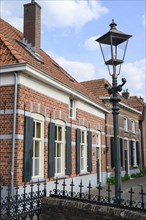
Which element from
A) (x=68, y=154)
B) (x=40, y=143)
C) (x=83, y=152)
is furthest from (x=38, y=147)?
(x=83, y=152)

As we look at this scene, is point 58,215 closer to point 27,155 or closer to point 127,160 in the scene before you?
point 27,155

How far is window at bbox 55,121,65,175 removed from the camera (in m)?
11.0

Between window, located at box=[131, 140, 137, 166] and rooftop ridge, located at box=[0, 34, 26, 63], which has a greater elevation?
rooftop ridge, located at box=[0, 34, 26, 63]

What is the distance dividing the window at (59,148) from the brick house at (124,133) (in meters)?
6.26

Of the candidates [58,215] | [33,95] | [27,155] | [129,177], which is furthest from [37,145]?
[129,177]

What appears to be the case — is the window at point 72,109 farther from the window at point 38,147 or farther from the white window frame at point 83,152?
the window at point 38,147

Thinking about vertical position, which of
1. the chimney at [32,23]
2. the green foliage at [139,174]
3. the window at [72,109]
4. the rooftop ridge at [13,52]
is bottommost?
the green foliage at [139,174]

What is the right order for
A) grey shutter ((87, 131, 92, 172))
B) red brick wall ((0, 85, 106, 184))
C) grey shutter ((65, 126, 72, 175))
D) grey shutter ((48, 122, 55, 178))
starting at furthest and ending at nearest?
grey shutter ((87, 131, 92, 172)), grey shutter ((65, 126, 72, 175)), grey shutter ((48, 122, 55, 178)), red brick wall ((0, 85, 106, 184))

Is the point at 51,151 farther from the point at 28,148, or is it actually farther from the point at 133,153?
the point at 133,153

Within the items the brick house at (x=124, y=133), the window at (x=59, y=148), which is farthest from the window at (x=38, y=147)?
the brick house at (x=124, y=133)

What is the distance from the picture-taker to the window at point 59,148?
36.0 feet

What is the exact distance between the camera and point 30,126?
886 centimetres

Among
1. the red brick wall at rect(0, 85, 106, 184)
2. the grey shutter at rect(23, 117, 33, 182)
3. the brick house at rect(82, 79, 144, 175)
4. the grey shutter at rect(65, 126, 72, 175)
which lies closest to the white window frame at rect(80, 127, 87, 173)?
the grey shutter at rect(65, 126, 72, 175)

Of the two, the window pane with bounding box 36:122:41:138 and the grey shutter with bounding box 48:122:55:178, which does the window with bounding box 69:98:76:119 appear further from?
the window pane with bounding box 36:122:41:138
